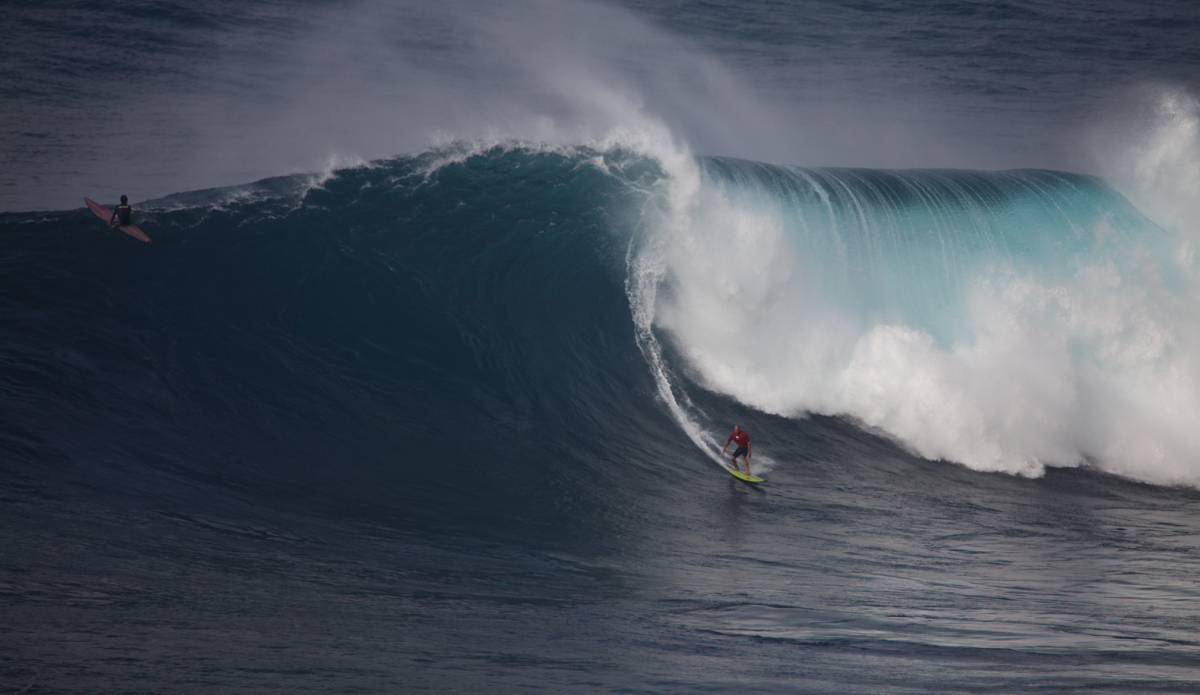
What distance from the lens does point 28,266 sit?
32.2 feet

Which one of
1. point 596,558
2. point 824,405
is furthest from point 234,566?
point 824,405

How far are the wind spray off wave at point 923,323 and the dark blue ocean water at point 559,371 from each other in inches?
2.8

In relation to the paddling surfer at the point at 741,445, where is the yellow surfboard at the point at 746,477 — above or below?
below

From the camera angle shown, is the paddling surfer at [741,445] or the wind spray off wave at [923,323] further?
the wind spray off wave at [923,323]

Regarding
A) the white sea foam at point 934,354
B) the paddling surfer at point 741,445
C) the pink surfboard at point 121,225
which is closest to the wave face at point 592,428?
the white sea foam at point 934,354

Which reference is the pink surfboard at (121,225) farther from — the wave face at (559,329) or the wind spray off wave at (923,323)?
the wind spray off wave at (923,323)

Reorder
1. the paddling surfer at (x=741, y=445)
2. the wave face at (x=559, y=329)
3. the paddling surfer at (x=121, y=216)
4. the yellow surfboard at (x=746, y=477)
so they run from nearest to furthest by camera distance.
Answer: the wave face at (x=559, y=329), the yellow surfboard at (x=746, y=477), the paddling surfer at (x=741, y=445), the paddling surfer at (x=121, y=216)

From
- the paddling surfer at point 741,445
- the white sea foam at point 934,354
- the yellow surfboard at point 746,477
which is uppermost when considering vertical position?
the white sea foam at point 934,354

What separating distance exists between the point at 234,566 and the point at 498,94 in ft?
47.2

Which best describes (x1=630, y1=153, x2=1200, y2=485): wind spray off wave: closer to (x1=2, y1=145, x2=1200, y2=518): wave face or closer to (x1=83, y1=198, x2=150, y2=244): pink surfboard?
(x1=2, y1=145, x2=1200, y2=518): wave face

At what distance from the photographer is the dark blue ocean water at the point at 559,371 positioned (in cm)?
498

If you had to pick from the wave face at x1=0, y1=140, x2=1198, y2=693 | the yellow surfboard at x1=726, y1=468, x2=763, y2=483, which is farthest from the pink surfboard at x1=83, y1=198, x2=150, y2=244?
the yellow surfboard at x1=726, y1=468, x2=763, y2=483

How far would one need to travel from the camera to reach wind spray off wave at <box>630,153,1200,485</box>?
11281 millimetres

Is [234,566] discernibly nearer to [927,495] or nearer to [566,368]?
[566,368]
